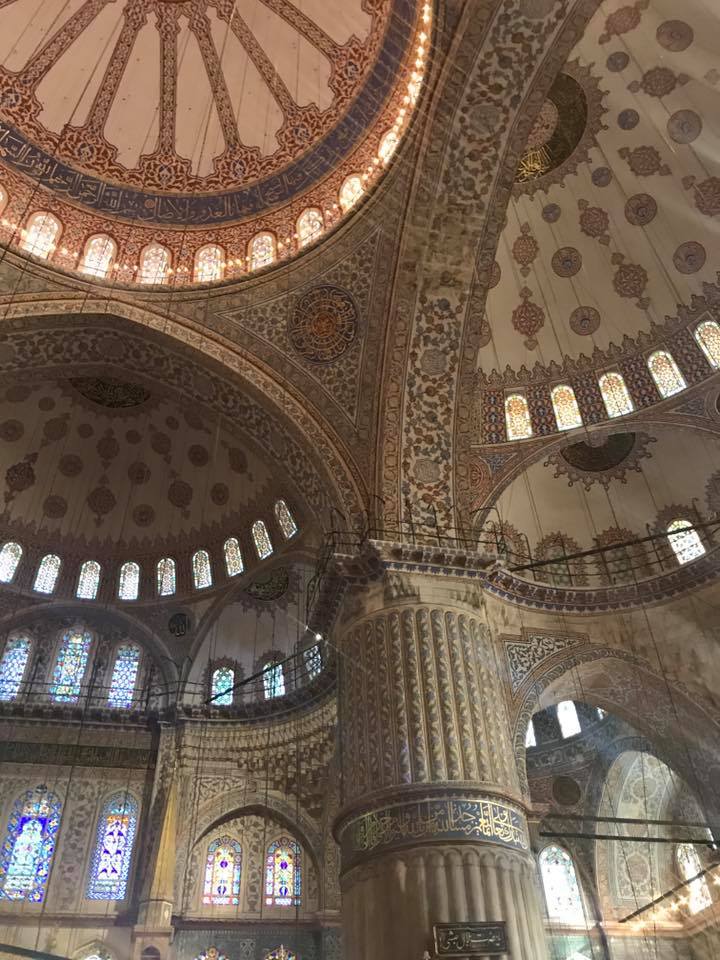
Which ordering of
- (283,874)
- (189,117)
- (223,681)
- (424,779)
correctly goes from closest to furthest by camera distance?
(424,779), (189,117), (283,874), (223,681)

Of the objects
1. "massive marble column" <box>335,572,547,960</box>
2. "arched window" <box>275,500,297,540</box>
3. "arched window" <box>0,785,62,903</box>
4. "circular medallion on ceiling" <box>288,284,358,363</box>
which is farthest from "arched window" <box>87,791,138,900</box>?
"circular medallion on ceiling" <box>288,284,358,363</box>

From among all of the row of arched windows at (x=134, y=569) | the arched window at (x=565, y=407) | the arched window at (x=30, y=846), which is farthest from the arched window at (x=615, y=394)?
the arched window at (x=30, y=846)

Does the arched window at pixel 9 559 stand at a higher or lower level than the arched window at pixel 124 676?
higher

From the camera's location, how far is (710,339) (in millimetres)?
10430

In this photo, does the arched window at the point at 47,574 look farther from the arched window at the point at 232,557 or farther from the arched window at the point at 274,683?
the arched window at the point at 274,683

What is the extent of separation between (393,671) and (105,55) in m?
9.87

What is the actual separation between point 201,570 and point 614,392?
8.26 m

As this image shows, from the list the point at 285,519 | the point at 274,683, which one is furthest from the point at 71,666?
the point at 285,519

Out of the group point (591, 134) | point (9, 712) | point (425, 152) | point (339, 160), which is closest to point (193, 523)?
point (9, 712)

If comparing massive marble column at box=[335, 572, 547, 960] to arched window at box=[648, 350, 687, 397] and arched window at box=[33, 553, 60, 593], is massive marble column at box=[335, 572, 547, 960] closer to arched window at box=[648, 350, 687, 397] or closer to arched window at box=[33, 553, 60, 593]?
arched window at box=[648, 350, 687, 397]

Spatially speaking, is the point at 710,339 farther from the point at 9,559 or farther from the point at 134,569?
the point at 9,559

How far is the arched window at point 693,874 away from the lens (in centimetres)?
1187

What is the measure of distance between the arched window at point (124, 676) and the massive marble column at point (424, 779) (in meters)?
6.59

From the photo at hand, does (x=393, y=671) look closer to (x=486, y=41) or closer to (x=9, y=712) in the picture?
(x=486, y=41)
